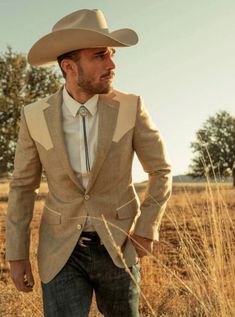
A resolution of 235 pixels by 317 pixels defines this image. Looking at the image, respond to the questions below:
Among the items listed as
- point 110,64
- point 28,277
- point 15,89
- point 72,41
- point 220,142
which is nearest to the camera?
point 110,64

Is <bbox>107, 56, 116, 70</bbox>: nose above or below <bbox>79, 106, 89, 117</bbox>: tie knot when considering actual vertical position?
above

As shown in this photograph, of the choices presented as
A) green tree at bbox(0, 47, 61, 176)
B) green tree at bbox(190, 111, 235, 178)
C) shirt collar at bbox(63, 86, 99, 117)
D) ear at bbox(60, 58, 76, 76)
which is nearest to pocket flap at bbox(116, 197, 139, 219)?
shirt collar at bbox(63, 86, 99, 117)

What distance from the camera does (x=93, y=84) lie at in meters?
2.71

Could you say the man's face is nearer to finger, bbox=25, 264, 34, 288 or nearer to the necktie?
the necktie

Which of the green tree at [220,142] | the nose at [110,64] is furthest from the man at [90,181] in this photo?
the green tree at [220,142]

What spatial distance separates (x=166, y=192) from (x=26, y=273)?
812mm

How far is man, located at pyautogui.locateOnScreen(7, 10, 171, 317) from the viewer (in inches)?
107

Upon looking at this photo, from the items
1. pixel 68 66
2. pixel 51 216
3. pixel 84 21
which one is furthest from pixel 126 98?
pixel 51 216

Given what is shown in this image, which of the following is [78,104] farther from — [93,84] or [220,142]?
[220,142]

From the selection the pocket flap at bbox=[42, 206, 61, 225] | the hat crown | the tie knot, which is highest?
the hat crown

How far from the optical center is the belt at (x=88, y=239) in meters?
2.72

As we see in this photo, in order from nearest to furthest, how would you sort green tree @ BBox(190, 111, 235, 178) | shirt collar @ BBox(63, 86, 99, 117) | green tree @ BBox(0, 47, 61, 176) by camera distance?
shirt collar @ BBox(63, 86, 99, 117) → green tree @ BBox(0, 47, 61, 176) → green tree @ BBox(190, 111, 235, 178)

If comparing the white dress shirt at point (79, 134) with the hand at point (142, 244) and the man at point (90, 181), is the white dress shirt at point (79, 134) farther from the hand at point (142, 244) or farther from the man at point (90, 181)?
the hand at point (142, 244)

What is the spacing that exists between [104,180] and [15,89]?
26.1 meters
